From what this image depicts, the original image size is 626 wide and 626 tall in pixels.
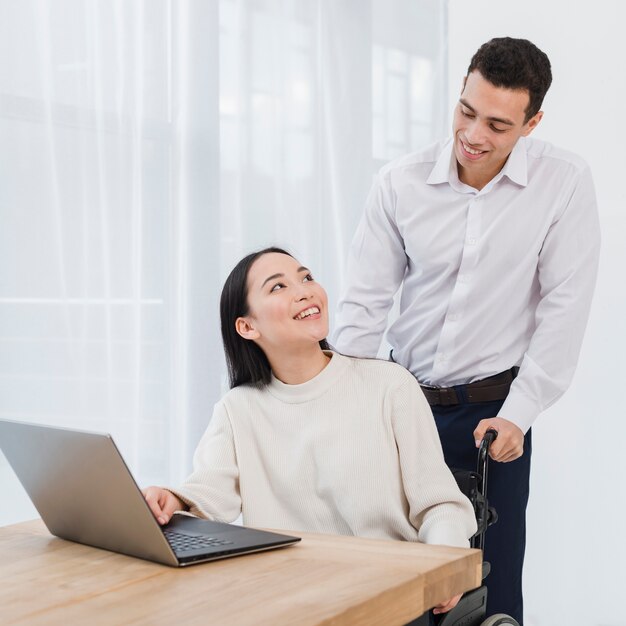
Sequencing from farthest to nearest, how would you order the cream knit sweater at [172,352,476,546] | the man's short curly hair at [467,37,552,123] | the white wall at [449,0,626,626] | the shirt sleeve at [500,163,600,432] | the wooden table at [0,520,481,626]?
the white wall at [449,0,626,626] < the shirt sleeve at [500,163,600,432] < the man's short curly hair at [467,37,552,123] < the cream knit sweater at [172,352,476,546] < the wooden table at [0,520,481,626]

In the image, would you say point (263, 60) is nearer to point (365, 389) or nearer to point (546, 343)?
point (546, 343)

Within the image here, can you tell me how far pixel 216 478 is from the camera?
5.85 feet

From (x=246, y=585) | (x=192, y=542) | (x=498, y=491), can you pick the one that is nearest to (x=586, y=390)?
(x=498, y=491)

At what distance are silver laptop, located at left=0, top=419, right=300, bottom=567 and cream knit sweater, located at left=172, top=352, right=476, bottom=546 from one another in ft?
1.13

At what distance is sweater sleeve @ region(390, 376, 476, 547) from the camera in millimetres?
1671

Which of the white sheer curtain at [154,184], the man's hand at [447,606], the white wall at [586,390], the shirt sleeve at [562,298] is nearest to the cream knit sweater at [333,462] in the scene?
the man's hand at [447,606]

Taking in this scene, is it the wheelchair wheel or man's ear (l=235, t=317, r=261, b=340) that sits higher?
man's ear (l=235, t=317, r=261, b=340)

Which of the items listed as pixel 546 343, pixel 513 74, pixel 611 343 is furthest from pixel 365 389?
pixel 611 343

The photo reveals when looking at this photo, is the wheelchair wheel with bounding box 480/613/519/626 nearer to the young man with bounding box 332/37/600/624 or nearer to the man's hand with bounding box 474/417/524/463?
the man's hand with bounding box 474/417/524/463

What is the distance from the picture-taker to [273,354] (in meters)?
1.91

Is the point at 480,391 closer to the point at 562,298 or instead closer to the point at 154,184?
the point at 562,298

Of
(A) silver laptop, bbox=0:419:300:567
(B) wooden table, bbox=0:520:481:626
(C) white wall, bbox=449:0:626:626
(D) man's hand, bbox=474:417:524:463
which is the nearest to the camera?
(B) wooden table, bbox=0:520:481:626

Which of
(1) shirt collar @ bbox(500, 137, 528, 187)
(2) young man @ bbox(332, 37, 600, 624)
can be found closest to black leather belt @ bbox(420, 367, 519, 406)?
(2) young man @ bbox(332, 37, 600, 624)

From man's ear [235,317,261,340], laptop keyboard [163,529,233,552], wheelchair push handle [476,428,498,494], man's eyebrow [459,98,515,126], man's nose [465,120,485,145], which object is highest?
man's eyebrow [459,98,515,126]
